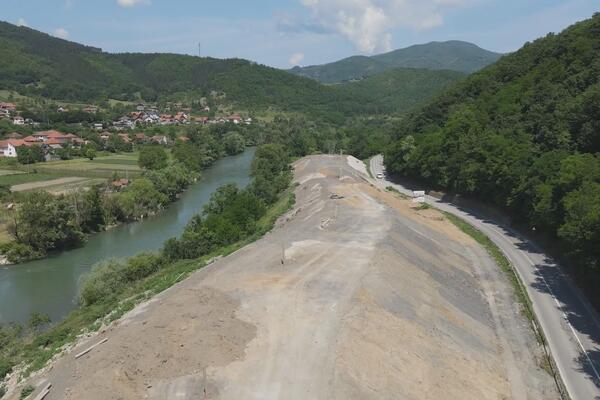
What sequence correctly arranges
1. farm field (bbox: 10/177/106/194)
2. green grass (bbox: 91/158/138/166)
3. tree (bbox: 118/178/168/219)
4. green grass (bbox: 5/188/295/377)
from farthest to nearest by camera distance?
green grass (bbox: 91/158/138/166) < farm field (bbox: 10/177/106/194) < tree (bbox: 118/178/168/219) < green grass (bbox: 5/188/295/377)

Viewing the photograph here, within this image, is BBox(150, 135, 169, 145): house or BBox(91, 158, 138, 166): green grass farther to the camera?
BBox(150, 135, 169, 145): house

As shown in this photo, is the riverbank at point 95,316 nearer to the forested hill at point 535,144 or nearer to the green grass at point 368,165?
the forested hill at point 535,144

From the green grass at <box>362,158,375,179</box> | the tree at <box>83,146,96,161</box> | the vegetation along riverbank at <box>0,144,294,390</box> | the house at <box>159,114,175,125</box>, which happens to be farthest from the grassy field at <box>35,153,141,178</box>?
the house at <box>159,114,175,125</box>

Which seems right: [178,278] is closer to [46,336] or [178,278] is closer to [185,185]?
[46,336]

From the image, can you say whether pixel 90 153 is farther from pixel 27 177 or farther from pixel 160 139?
pixel 160 139

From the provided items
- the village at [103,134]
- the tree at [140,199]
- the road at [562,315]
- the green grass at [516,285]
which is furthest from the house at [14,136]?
the road at [562,315]

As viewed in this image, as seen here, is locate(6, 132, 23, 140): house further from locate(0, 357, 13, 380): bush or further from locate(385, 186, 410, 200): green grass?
locate(0, 357, 13, 380): bush
